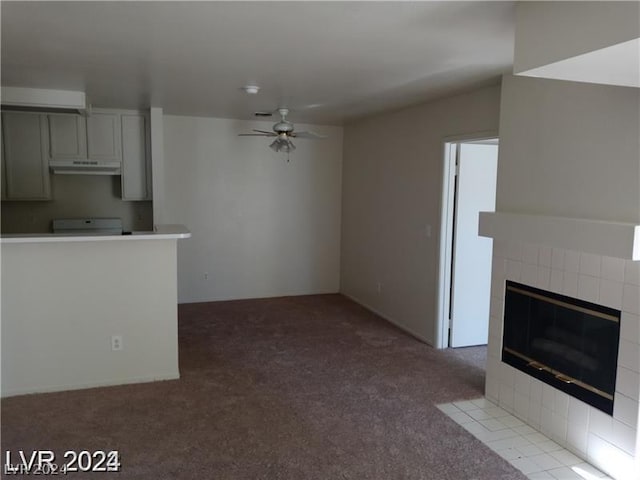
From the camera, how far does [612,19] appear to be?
1.71 meters

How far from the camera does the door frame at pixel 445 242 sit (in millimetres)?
4418

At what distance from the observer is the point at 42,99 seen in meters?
4.18

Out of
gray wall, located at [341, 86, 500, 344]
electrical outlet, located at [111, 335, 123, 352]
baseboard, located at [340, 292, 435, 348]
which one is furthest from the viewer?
baseboard, located at [340, 292, 435, 348]

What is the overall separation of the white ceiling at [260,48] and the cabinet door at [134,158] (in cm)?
106

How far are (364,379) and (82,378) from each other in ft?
6.92

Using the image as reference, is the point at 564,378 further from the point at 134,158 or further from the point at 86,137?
the point at 86,137

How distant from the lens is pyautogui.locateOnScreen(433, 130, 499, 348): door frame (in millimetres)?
4418

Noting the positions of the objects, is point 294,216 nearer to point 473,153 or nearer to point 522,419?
point 473,153

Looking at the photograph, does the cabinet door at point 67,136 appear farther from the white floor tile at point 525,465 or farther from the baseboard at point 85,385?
the white floor tile at point 525,465

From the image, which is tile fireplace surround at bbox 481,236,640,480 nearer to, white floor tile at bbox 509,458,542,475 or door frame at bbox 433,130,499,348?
white floor tile at bbox 509,458,542,475

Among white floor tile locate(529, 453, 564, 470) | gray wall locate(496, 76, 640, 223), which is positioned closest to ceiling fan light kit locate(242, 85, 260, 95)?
gray wall locate(496, 76, 640, 223)

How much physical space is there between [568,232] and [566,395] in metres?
0.98

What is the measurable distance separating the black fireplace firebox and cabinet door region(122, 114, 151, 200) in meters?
4.18

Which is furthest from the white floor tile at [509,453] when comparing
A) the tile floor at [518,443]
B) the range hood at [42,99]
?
the range hood at [42,99]
